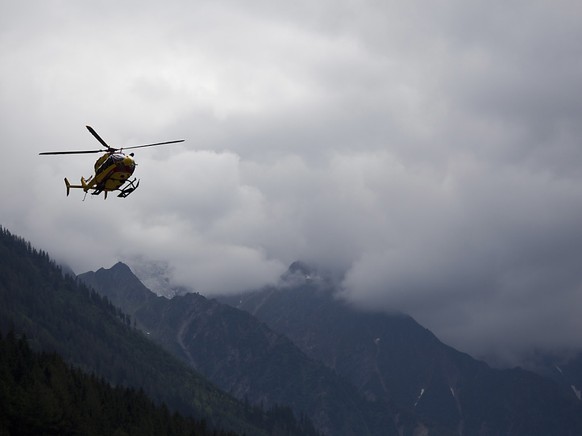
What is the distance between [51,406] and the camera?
17988 cm

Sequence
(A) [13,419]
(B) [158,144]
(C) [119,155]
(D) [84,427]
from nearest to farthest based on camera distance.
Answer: (B) [158,144], (C) [119,155], (A) [13,419], (D) [84,427]

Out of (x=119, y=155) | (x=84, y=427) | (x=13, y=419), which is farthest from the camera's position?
(x=84, y=427)

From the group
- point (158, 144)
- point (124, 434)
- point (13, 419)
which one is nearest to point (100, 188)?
point (158, 144)

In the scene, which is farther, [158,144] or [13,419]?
[13,419]

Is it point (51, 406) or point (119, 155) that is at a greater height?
point (119, 155)

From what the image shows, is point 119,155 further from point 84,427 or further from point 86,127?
point 84,427

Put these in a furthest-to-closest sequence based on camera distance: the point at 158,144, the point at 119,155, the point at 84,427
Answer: the point at 84,427 → the point at 119,155 → the point at 158,144

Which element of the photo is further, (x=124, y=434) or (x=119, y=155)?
(x=124, y=434)

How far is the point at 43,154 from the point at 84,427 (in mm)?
84599

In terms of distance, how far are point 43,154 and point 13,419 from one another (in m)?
71.5

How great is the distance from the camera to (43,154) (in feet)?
402

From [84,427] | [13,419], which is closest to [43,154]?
[13,419]

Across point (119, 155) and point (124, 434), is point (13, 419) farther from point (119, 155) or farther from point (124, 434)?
point (119, 155)

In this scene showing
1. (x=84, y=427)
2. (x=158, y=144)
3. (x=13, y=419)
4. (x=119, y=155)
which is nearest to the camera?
(x=158, y=144)
